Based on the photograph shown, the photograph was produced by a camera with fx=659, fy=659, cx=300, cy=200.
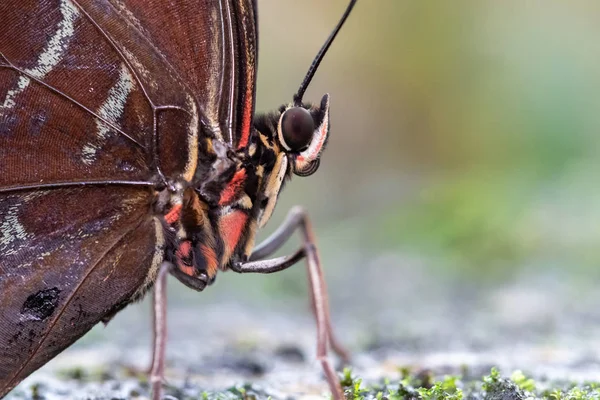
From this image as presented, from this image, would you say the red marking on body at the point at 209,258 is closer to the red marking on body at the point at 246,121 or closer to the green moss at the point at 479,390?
the red marking on body at the point at 246,121

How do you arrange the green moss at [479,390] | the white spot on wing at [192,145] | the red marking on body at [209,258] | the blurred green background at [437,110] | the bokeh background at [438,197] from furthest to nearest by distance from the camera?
the blurred green background at [437,110] → the bokeh background at [438,197] → the red marking on body at [209,258] → the white spot on wing at [192,145] → the green moss at [479,390]

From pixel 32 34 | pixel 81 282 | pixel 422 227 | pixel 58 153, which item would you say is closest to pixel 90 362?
pixel 81 282

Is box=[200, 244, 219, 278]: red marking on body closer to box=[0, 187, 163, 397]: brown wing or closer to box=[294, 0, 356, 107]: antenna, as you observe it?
box=[0, 187, 163, 397]: brown wing

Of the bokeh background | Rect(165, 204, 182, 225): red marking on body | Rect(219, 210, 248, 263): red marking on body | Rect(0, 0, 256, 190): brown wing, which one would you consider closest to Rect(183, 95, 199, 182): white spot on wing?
Rect(0, 0, 256, 190): brown wing

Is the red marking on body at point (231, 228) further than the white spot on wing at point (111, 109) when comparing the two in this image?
Yes

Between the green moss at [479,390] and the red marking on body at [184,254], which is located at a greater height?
the red marking on body at [184,254]

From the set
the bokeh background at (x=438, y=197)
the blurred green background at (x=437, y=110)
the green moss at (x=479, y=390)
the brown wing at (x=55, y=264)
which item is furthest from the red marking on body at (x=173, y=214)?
the blurred green background at (x=437, y=110)

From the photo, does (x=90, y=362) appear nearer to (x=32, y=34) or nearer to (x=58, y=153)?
(x=58, y=153)

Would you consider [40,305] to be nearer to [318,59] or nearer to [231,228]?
[231,228]
